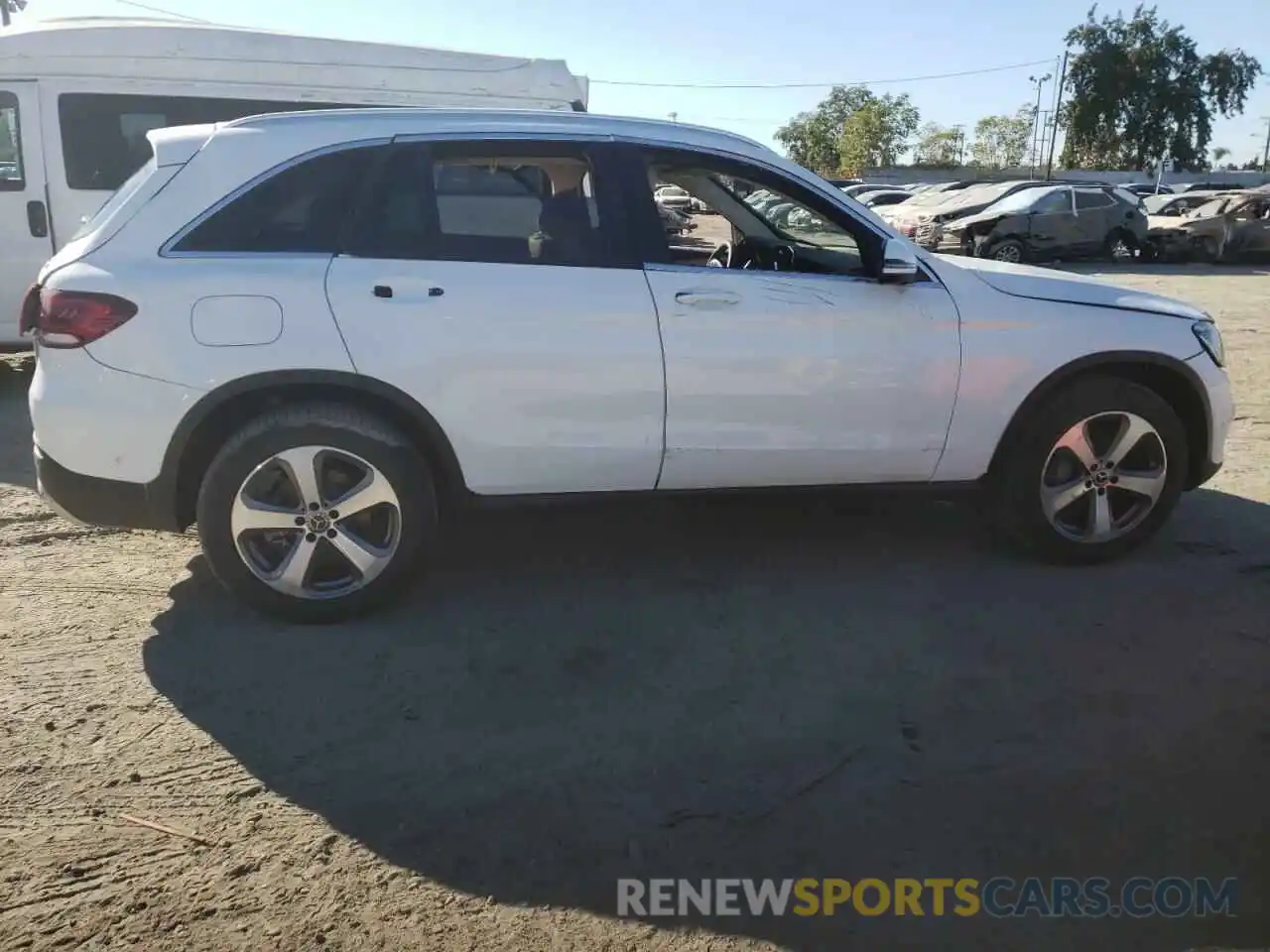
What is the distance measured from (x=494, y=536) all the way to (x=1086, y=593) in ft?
8.38

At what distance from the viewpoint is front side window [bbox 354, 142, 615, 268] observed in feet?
12.2

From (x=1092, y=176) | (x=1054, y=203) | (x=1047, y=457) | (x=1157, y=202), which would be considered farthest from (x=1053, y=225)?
(x=1092, y=176)

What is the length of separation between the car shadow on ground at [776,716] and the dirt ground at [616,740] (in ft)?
0.04

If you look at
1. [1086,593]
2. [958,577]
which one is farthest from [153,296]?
[1086,593]

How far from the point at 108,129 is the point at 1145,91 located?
6894cm

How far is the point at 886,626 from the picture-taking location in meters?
3.85

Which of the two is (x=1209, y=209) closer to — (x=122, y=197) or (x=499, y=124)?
(x=499, y=124)

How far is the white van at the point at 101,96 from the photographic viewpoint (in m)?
7.54

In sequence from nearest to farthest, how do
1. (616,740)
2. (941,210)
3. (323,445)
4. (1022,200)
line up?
1. (616,740)
2. (323,445)
3. (1022,200)
4. (941,210)

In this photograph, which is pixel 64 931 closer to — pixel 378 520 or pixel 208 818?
pixel 208 818

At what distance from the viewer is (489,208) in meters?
3.88

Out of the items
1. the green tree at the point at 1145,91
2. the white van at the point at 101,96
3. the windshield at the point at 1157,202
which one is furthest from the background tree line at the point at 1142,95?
the white van at the point at 101,96

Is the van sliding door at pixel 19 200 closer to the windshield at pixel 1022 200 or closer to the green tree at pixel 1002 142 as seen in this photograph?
the windshield at pixel 1022 200

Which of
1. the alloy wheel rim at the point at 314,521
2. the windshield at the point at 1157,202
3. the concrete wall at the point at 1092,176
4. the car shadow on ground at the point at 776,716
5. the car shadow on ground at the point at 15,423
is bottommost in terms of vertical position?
the car shadow on ground at the point at 776,716
